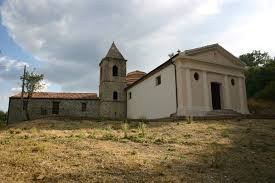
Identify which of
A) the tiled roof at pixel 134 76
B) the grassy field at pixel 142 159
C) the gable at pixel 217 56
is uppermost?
the tiled roof at pixel 134 76

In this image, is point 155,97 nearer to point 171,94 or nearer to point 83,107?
point 171,94

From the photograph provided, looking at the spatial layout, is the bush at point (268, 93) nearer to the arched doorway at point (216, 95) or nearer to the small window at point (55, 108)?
the arched doorway at point (216, 95)

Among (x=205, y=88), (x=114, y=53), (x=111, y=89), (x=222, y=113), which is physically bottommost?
(x=222, y=113)

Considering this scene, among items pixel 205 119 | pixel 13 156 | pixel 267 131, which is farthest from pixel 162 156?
pixel 205 119

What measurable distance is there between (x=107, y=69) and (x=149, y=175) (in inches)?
1063

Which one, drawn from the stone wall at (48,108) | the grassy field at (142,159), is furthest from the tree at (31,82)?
the grassy field at (142,159)

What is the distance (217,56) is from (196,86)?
393 centimetres

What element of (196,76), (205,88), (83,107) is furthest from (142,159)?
(83,107)

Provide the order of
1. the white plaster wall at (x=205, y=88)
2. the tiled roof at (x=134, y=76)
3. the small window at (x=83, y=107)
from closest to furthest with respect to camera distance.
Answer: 1. the white plaster wall at (x=205, y=88)
2. the small window at (x=83, y=107)
3. the tiled roof at (x=134, y=76)

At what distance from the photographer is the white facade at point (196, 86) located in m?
20.4

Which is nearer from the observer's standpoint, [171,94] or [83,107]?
[171,94]

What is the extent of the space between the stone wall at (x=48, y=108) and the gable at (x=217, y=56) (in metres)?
13.7

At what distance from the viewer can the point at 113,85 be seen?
3188 centimetres

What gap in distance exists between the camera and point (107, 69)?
32.5 meters
